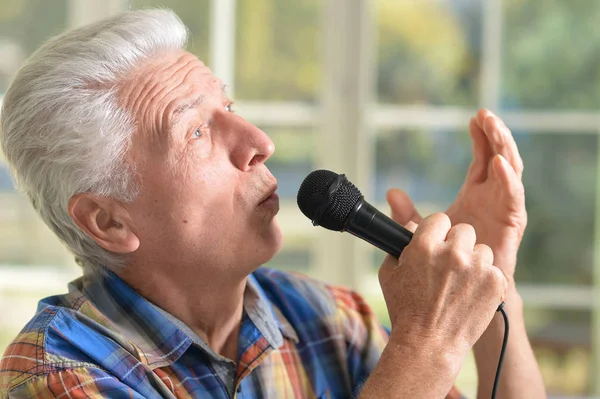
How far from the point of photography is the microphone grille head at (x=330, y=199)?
3.89 feet

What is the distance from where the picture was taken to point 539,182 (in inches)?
113

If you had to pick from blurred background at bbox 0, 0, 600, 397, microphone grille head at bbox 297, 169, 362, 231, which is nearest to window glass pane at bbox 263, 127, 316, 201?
blurred background at bbox 0, 0, 600, 397

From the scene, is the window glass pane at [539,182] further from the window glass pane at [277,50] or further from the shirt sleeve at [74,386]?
the shirt sleeve at [74,386]

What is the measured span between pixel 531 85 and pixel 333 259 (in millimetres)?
1068

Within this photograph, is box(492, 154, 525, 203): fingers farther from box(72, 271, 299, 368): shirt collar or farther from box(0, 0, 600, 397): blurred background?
box(0, 0, 600, 397): blurred background

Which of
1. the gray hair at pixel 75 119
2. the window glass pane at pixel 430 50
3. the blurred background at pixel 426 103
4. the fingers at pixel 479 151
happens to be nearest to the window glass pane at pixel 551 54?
the blurred background at pixel 426 103

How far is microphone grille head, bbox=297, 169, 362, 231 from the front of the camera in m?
1.19

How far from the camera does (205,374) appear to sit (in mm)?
1274

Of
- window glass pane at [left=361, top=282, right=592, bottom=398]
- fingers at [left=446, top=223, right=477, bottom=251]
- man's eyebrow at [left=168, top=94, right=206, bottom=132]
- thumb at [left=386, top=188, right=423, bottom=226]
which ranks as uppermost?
man's eyebrow at [left=168, top=94, right=206, bottom=132]

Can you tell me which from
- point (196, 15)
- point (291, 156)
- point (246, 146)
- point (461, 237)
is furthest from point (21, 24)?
point (461, 237)

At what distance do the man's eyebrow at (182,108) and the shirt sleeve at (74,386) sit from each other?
436mm

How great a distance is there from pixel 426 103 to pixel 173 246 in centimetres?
185

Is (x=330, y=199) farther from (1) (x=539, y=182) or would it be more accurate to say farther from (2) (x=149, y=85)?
(1) (x=539, y=182)

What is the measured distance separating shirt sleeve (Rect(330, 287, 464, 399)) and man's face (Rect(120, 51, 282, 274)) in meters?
0.31
